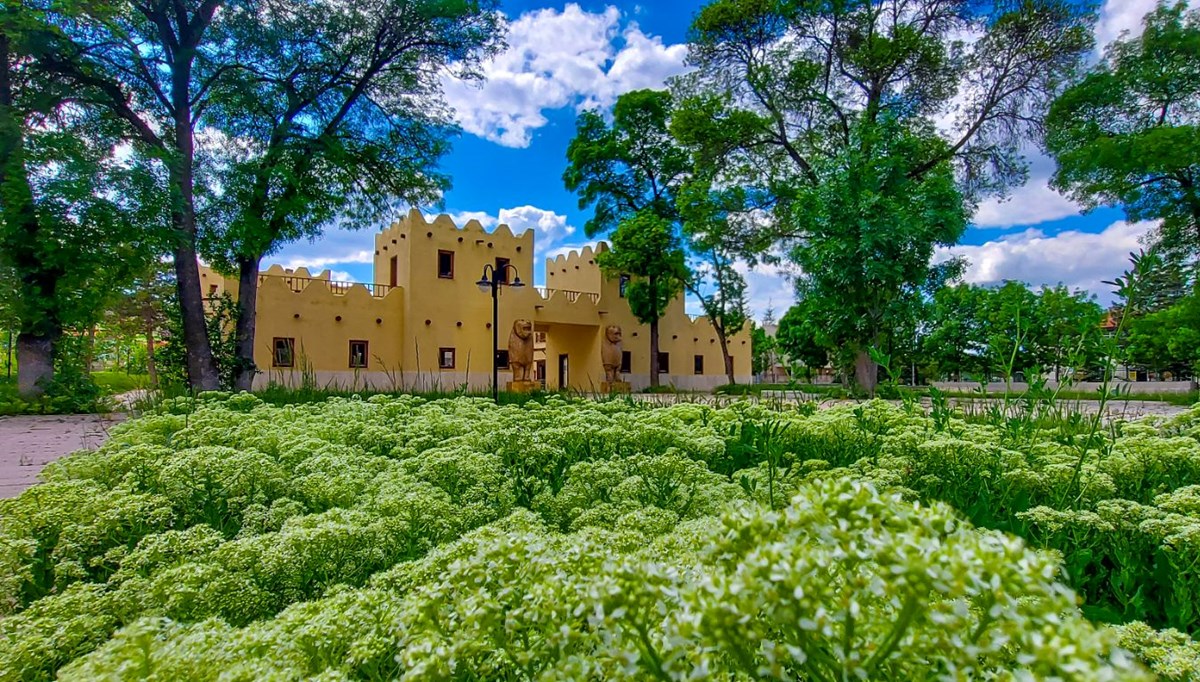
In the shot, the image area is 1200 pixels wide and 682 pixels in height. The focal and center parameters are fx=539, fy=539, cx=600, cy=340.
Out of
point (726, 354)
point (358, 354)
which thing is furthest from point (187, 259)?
point (726, 354)

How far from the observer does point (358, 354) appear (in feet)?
60.2

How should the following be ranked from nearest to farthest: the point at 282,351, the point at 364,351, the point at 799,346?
the point at 282,351 < the point at 364,351 < the point at 799,346

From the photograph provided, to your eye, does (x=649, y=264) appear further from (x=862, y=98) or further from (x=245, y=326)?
(x=245, y=326)

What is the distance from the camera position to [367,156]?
14.3 meters

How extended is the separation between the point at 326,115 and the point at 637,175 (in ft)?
41.1

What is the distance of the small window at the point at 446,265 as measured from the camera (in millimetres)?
19922

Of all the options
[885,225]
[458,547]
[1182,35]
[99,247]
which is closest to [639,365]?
[885,225]

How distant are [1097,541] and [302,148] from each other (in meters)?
15.2

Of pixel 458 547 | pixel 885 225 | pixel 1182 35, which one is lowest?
pixel 458 547

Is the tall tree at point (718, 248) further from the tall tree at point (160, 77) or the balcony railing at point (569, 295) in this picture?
the tall tree at point (160, 77)

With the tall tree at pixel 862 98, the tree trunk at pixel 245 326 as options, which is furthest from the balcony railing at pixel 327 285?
the tall tree at pixel 862 98

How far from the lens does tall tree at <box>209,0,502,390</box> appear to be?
1238 centimetres

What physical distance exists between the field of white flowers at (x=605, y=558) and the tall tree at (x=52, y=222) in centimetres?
894

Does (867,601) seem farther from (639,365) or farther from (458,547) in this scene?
(639,365)
